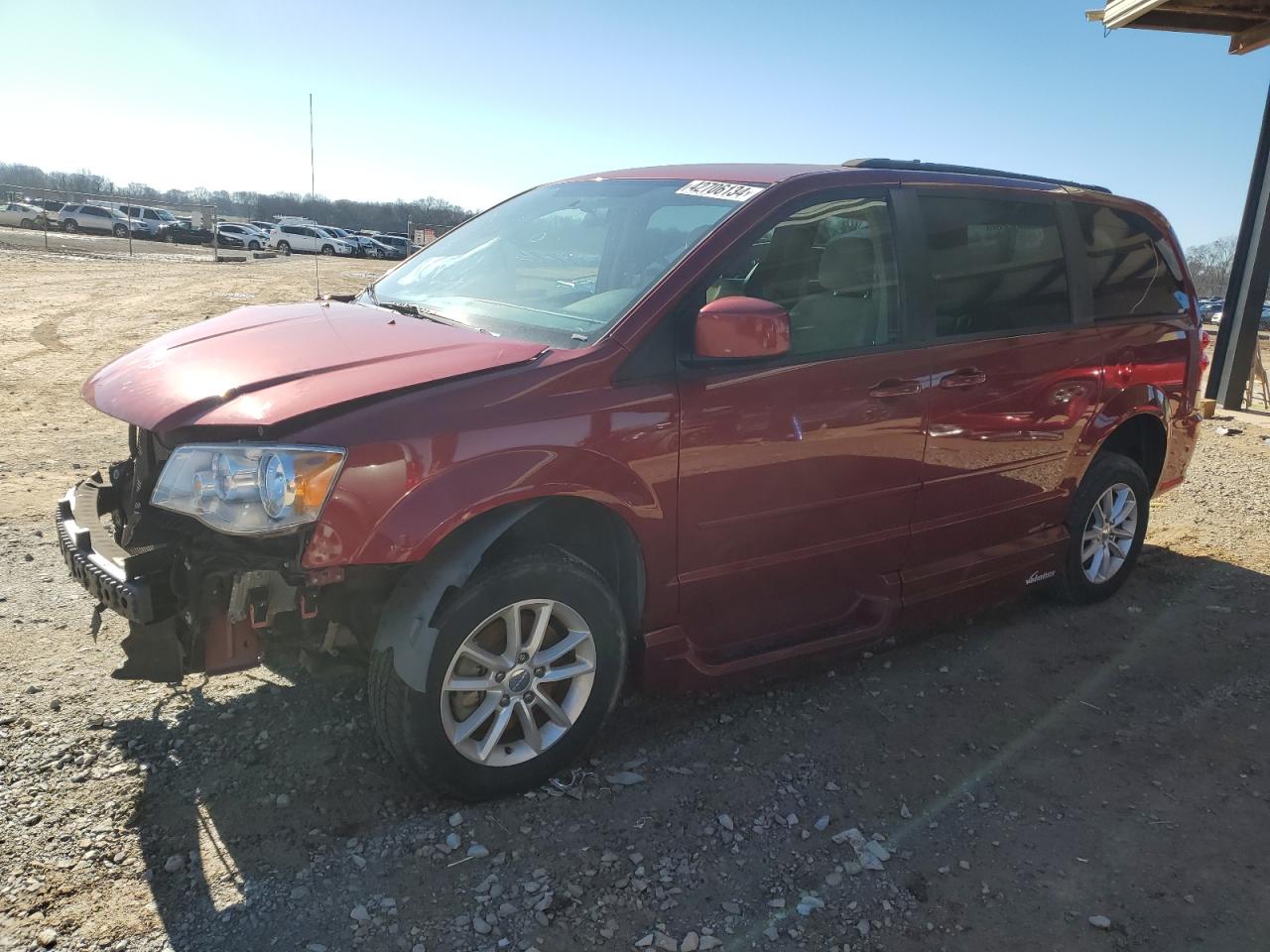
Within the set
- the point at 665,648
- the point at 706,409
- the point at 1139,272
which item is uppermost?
the point at 1139,272

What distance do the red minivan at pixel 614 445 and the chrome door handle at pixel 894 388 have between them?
16mm

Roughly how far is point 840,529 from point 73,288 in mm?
19151

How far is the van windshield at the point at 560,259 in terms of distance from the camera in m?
3.24

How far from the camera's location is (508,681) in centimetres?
288

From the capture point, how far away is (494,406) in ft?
8.88

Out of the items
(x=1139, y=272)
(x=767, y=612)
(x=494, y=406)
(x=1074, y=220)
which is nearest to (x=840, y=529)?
(x=767, y=612)

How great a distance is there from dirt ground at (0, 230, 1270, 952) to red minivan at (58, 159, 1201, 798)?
0.30 meters

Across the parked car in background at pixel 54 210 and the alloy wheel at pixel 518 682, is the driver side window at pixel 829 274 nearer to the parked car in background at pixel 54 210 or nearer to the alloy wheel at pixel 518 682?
the alloy wheel at pixel 518 682

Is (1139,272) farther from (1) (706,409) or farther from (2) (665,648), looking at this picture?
(2) (665,648)

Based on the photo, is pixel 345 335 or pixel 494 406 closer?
pixel 494 406

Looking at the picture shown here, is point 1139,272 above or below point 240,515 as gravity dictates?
above

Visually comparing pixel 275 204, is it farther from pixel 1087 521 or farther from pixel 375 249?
pixel 1087 521

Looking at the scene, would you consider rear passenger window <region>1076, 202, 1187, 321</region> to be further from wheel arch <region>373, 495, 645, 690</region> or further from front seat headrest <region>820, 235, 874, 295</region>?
wheel arch <region>373, 495, 645, 690</region>

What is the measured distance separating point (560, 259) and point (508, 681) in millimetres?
1750
